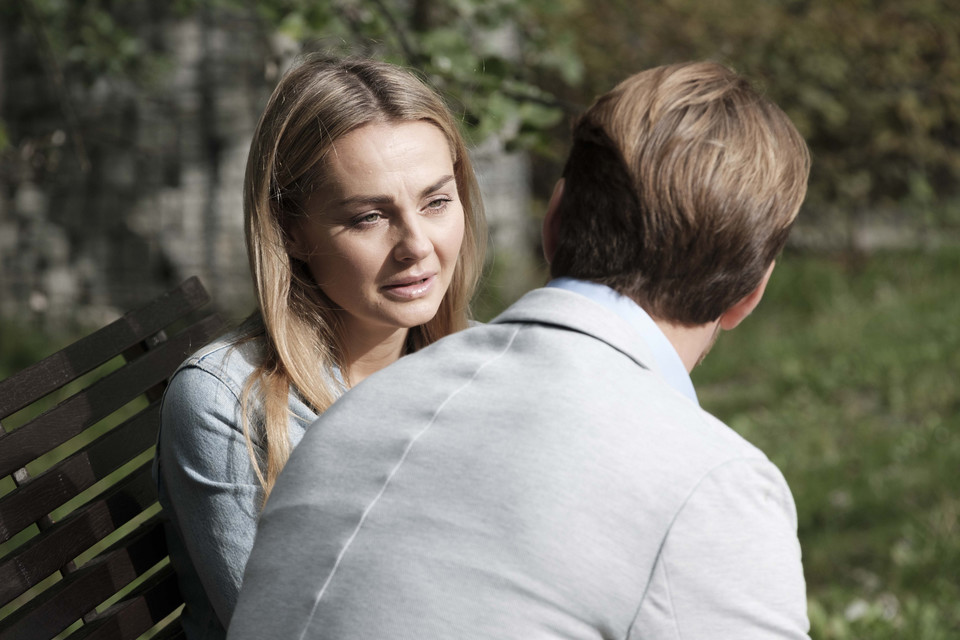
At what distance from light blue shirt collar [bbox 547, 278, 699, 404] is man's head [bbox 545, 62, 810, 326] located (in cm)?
1

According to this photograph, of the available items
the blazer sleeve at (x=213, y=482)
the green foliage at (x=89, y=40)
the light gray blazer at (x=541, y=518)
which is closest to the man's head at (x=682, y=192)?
the light gray blazer at (x=541, y=518)

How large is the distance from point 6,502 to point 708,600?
113 centimetres

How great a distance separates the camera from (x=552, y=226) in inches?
55.6

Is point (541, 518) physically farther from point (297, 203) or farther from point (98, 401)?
point (98, 401)

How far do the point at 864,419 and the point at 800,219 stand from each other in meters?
3.17

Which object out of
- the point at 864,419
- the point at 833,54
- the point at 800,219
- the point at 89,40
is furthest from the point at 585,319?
the point at 800,219

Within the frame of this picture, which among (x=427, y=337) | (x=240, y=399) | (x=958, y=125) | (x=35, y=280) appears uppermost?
(x=240, y=399)

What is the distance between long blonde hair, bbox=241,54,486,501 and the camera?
5.95 feet

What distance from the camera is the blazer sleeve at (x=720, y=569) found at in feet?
3.56

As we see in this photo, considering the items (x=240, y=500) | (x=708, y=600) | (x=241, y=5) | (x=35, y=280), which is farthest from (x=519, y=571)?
(x=35, y=280)

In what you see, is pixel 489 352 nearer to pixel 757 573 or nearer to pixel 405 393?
pixel 405 393

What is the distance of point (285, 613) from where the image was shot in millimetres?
1192

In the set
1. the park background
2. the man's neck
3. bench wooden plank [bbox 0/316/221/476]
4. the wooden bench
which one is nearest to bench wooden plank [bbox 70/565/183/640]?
the wooden bench

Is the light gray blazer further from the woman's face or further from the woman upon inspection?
the woman's face
